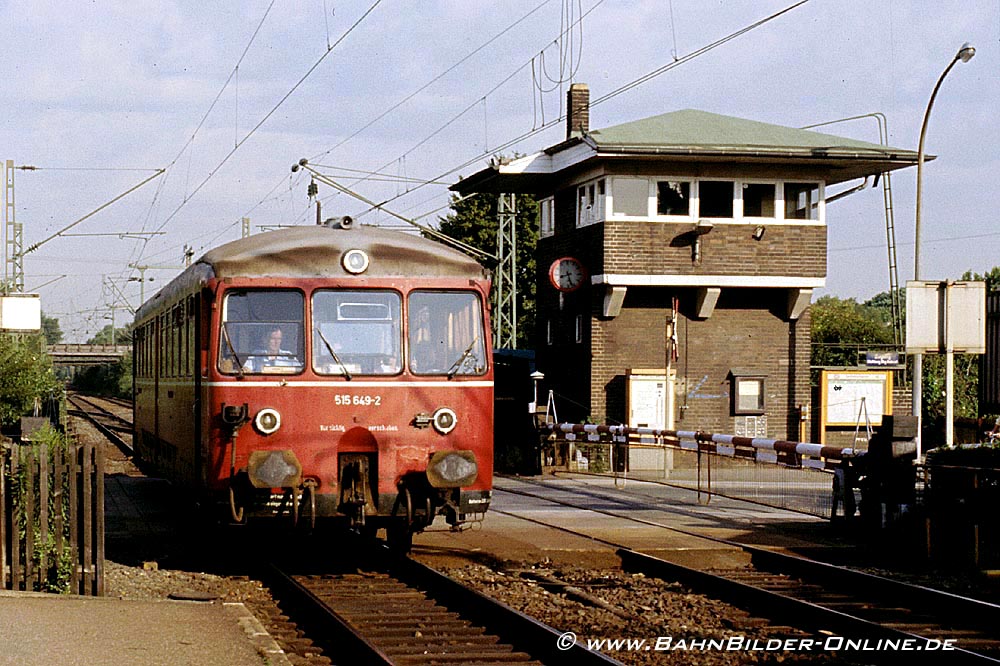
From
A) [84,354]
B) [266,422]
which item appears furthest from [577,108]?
[84,354]

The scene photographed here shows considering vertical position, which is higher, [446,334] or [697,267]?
[697,267]

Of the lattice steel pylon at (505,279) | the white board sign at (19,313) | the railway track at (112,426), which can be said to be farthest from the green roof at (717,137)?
the railway track at (112,426)

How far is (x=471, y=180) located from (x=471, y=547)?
21222 millimetres

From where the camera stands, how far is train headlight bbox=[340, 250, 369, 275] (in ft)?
41.4

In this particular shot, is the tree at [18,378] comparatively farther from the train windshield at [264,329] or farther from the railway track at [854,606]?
the railway track at [854,606]

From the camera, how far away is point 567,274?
30.7 m

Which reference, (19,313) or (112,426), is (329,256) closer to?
(19,313)

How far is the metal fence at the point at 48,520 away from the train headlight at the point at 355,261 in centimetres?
279

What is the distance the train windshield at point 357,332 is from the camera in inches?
493

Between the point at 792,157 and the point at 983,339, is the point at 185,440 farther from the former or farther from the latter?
the point at 792,157

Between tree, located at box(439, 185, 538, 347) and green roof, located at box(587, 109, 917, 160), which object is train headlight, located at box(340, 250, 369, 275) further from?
tree, located at box(439, 185, 538, 347)

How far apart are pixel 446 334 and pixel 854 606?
13.9 feet

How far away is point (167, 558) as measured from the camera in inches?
544

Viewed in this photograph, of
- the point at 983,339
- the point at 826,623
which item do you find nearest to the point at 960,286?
the point at 983,339
